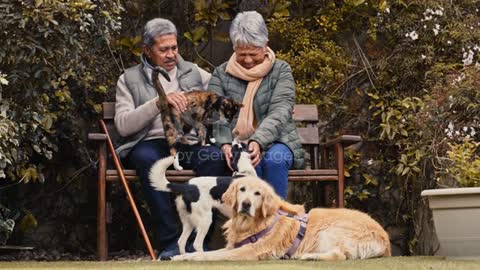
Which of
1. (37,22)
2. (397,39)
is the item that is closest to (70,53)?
(37,22)

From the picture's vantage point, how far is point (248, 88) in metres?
6.45

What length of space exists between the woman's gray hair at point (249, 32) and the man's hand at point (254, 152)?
59cm

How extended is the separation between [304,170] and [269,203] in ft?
2.90

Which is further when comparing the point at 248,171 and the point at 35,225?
the point at 35,225

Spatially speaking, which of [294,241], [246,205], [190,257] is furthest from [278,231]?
[190,257]

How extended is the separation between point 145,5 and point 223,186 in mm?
2264

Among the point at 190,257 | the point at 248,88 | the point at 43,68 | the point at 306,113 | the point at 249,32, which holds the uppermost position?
the point at 249,32

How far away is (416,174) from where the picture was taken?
7.39 m

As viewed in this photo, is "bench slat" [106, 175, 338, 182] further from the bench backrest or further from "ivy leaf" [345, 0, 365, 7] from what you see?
"ivy leaf" [345, 0, 365, 7]

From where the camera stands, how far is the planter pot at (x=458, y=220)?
18.0ft

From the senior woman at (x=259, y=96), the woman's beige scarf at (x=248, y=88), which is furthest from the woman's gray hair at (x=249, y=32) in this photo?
the woman's beige scarf at (x=248, y=88)

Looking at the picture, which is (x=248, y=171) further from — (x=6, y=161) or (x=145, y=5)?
(x=145, y=5)

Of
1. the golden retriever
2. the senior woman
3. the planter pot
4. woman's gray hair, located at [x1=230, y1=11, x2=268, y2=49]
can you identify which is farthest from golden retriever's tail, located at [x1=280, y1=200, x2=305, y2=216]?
woman's gray hair, located at [x1=230, y1=11, x2=268, y2=49]

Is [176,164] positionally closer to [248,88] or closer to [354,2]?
[248,88]
